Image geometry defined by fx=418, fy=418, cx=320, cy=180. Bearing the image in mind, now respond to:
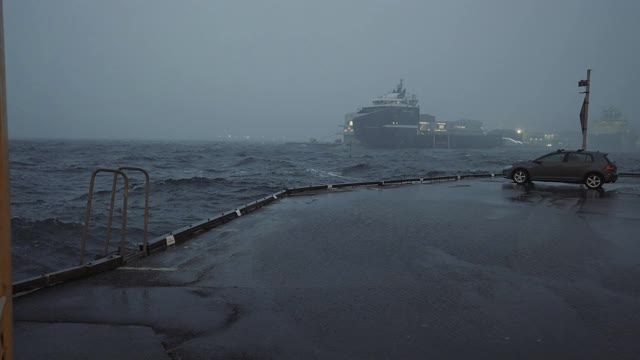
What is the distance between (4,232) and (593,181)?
62.3 ft

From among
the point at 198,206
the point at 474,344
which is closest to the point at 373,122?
the point at 198,206

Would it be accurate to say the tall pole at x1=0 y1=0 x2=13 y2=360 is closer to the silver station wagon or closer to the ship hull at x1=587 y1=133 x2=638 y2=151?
the silver station wagon

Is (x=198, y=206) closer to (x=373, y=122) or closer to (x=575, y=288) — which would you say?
(x=575, y=288)

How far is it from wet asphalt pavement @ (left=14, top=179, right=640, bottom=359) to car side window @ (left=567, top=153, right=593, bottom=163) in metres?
8.65

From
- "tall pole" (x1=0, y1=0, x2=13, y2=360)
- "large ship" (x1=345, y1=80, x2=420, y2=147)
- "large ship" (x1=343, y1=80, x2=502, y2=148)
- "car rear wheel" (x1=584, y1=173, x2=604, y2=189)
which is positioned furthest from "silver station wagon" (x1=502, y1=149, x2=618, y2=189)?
"large ship" (x1=345, y1=80, x2=420, y2=147)

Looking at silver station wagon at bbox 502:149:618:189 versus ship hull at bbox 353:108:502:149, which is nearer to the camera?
silver station wagon at bbox 502:149:618:189

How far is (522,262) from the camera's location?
249 inches

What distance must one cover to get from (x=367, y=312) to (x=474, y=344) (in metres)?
1.14

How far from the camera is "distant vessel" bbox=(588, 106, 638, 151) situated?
156375 mm

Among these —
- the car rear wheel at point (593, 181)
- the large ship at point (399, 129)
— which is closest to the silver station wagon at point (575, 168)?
the car rear wheel at point (593, 181)

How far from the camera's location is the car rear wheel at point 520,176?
17750 mm

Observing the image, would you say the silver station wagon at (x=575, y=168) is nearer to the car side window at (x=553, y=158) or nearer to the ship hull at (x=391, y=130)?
the car side window at (x=553, y=158)

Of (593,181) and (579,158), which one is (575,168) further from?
(593,181)

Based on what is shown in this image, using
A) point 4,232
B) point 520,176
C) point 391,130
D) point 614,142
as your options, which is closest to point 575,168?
point 520,176
